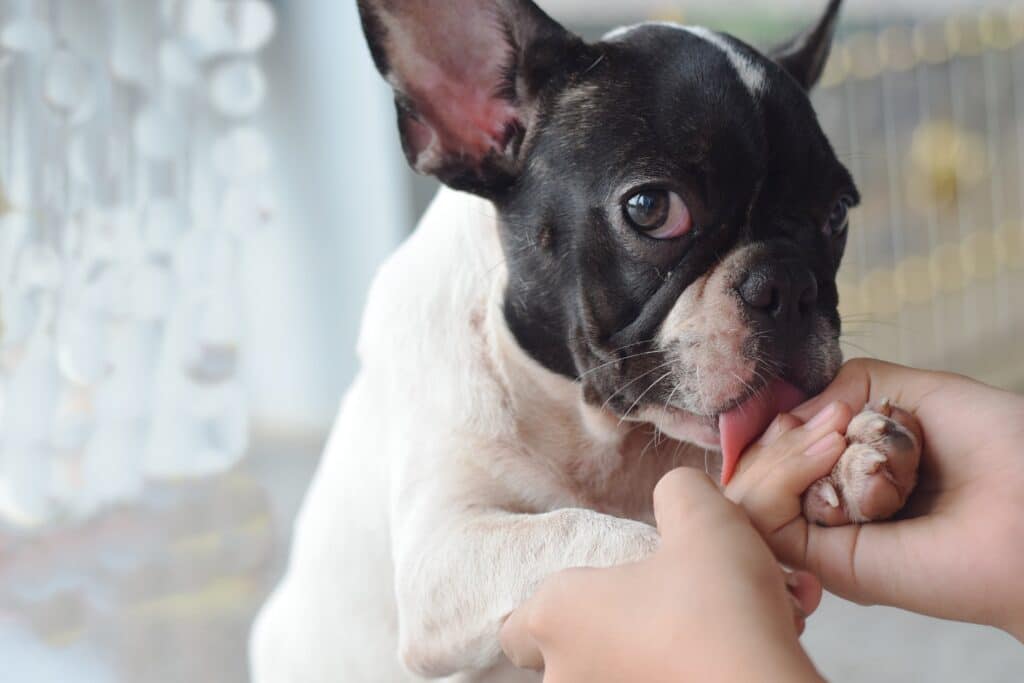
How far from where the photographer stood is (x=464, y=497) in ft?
3.51

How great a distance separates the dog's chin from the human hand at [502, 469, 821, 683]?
0.74ft

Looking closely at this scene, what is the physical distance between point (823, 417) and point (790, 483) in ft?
0.24

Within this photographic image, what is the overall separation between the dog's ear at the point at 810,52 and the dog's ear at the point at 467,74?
32cm

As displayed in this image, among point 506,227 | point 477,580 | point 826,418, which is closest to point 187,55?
point 506,227

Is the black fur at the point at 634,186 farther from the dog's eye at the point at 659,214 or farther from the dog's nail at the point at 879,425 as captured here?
the dog's nail at the point at 879,425

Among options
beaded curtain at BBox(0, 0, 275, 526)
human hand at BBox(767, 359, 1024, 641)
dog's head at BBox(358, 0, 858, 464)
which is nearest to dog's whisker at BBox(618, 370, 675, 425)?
dog's head at BBox(358, 0, 858, 464)

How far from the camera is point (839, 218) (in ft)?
3.77

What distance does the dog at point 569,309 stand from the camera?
0.99 m

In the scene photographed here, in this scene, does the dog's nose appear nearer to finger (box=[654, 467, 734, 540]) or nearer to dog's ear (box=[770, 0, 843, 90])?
finger (box=[654, 467, 734, 540])

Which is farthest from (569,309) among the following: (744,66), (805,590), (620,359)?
(805,590)

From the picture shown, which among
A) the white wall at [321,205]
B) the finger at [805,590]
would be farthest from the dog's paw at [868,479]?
the white wall at [321,205]

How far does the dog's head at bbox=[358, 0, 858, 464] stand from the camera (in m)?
1.00

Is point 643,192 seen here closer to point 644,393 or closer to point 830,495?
point 644,393

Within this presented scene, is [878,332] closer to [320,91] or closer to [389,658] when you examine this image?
[320,91]
